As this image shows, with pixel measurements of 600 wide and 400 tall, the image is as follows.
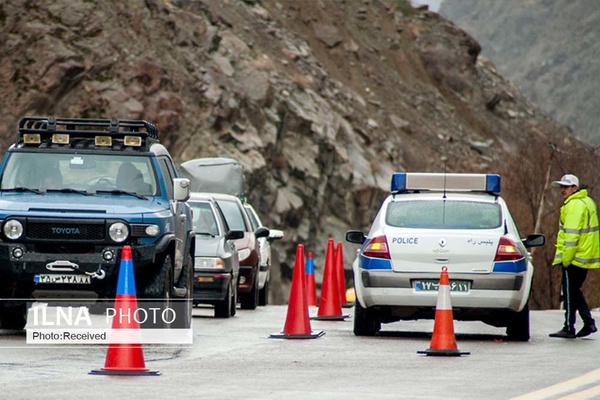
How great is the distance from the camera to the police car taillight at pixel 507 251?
16.6 m

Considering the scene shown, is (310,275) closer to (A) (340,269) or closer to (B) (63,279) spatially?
(A) (340,269)

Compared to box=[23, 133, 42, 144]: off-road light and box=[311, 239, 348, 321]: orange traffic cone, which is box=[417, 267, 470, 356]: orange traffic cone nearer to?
box=[23, 133, 42, 144]: off-road light

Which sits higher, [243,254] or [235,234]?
[235,234]

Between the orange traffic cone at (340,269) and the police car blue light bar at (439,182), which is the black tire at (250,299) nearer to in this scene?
the orange traffic cone at (340,269)

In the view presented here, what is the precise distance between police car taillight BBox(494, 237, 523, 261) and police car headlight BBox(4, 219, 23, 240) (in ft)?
16.8

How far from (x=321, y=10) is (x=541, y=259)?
2160cm

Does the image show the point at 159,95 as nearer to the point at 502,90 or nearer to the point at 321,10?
the point at 321,10

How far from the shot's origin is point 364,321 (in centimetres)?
1706

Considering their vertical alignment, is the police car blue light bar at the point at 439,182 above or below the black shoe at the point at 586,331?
above

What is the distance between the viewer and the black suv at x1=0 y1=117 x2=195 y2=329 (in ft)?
47.4

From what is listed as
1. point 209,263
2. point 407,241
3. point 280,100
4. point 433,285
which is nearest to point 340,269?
point 209,263

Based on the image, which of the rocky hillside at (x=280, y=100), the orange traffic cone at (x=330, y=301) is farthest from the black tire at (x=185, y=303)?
the rocky hillside at (x=280, y=100)

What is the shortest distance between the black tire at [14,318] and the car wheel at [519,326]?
5.23m

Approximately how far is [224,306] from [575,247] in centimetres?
546
